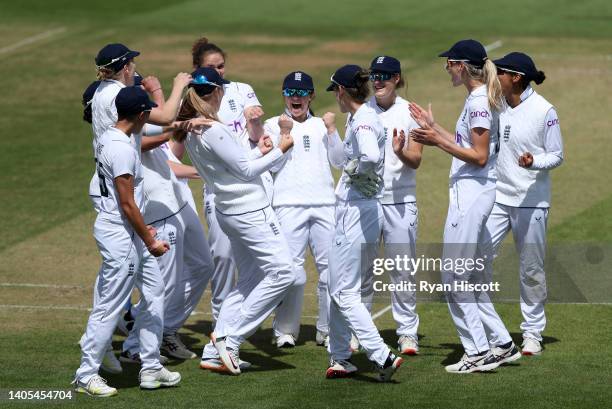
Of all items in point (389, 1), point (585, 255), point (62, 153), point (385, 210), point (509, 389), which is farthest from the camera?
point (389, 1)

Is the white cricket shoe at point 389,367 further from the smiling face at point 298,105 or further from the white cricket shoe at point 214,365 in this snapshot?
the smiling face at point 298,105

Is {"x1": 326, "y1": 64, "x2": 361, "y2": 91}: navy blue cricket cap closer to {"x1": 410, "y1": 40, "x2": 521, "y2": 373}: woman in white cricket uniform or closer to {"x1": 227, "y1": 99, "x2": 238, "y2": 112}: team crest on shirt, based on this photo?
{"x1": 410, "y1": 40, "x2": 521, "y2": 373}: woman in white cricket uniform

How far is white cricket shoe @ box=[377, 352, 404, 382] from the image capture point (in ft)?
34.9

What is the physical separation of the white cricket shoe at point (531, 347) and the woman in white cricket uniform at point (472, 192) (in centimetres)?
48

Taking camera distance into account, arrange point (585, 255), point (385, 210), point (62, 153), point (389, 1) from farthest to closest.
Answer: point (389, 1), point (62, 153), point (585, 255), point (385, 210)

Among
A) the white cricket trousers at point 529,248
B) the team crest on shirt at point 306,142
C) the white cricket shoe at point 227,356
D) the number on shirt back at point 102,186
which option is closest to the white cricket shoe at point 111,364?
the white cricket shoe at point 227,356

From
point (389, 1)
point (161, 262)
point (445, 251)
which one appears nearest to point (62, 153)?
point (161, 262)

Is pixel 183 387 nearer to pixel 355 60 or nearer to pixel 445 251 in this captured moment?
Result: pixel 445 251

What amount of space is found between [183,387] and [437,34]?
1729 cm

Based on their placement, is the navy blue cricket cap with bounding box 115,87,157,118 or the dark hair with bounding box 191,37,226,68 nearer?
the navy blue cricket cap with bounding box 115,87,157,118

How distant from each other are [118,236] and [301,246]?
2.50 m

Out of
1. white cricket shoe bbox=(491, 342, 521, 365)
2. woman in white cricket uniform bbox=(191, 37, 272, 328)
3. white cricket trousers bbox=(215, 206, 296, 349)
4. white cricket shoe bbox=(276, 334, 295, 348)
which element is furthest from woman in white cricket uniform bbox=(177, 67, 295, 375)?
white cricket shoe bbox=(491, 342, 521, 365)

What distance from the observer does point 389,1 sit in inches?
1200

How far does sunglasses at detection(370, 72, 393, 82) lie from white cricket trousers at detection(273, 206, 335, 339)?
1.48 meters
